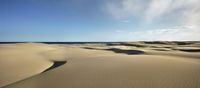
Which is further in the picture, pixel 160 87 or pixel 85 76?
pixel 85 76

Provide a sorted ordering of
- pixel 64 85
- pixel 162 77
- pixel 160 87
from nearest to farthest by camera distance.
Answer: pixel 160 87, pixel 64 85, pixel 162 77

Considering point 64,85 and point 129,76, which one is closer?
point 64,85

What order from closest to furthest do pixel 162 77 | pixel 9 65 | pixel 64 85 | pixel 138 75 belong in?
1. pixel 64 85
2. pixel 162 77
3. pixel 138 75
4. pixel 9 65

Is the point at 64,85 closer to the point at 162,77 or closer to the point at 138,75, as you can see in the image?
the point at 138,75

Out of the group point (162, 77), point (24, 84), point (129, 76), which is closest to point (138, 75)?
point (129, 76)

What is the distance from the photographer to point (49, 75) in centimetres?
664

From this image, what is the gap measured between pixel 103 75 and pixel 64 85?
151 centimetres

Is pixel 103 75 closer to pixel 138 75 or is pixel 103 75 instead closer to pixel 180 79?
pixel 138 75

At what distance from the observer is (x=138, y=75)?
631 cm

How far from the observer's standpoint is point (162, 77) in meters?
5.93

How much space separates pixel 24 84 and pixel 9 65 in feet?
12.5

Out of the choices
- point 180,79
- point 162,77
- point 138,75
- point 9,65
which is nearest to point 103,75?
point 138,75

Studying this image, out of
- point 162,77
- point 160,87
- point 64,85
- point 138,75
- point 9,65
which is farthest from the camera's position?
point 9,65

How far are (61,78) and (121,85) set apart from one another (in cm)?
210
